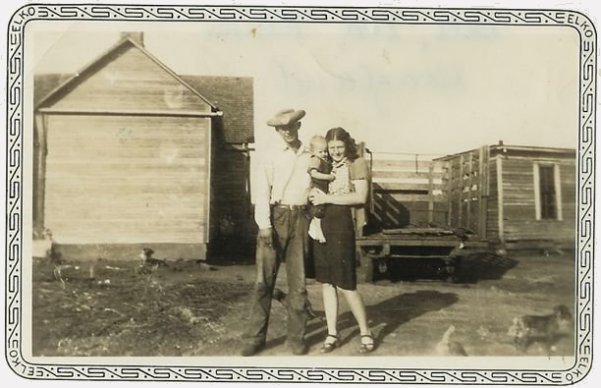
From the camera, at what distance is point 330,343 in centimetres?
432

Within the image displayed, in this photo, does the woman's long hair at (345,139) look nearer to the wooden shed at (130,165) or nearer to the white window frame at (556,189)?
the wooden shed at (130,165)

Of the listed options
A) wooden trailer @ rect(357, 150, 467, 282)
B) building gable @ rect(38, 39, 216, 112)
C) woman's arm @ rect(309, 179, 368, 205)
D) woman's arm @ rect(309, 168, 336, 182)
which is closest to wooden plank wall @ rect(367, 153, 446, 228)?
wooden trailer @ rect(357, 150, 467, 282)

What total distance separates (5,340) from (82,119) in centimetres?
170

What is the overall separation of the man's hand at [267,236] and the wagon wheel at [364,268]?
0.65 meters

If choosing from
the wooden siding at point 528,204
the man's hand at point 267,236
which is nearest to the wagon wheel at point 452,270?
the wooden siding at point 528,204

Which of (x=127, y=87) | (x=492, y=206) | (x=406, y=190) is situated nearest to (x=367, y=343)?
(x=406, y=190)

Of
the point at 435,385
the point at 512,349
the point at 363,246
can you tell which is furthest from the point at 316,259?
the point at 512,349

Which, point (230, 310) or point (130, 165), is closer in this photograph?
point (230, 310)

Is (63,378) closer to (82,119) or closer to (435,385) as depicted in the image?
(82,119)

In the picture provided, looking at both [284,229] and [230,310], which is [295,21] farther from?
[230,310]

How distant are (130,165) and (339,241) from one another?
166 cm

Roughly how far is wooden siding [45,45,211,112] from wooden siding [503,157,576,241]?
2444 mm

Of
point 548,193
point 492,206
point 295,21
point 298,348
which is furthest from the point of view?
point 492,206

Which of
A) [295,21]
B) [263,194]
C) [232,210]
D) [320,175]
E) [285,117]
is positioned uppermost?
[295,21]
